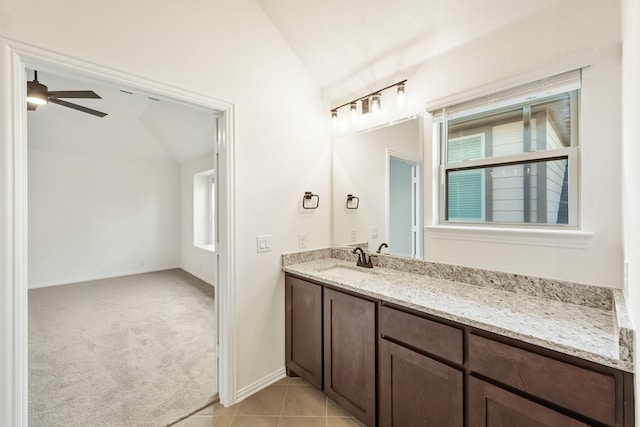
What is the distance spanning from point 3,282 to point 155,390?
1.36 metres

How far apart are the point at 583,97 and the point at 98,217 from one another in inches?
273

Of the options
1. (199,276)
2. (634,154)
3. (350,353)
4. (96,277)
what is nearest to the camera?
(634,154)

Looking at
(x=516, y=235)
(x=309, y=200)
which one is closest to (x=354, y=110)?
(x=309, y=200)

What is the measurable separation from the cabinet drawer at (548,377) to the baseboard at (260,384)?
5.10ft

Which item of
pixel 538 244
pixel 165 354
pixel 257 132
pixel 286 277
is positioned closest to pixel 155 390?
pixel 165 354

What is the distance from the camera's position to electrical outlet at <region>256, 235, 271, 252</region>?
2072 mm

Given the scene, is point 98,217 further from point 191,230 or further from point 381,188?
point 381,188

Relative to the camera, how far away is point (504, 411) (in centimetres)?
110

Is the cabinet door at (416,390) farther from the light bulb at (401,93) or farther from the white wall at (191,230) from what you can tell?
the white wall at (191,230)

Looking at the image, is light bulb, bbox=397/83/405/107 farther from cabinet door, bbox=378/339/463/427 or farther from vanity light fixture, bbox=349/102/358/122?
cabinet door, bbox=378/339/463/427

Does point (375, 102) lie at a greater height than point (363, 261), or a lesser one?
greater

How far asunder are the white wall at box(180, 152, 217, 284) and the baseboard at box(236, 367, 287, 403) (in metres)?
3.27

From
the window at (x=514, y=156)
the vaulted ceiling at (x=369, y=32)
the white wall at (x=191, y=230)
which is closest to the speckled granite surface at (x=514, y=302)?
the window at (x=514, y=156)

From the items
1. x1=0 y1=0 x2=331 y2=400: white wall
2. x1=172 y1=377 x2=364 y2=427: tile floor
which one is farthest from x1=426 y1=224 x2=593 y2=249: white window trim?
x1=172 y1=377 x2=364 y2=427: tile floor
